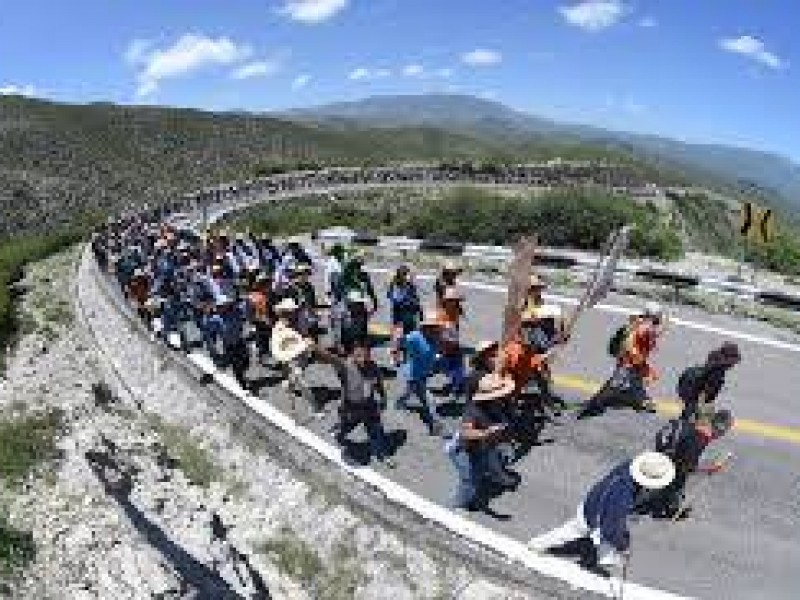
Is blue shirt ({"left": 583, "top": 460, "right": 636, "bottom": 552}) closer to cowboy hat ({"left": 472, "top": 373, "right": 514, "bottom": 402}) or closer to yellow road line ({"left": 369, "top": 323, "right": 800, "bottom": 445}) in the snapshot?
cowboy hat ({"left": 472, "top": 373, "right": 514, "bottom": 402})

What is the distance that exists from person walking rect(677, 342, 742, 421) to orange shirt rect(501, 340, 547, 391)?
2073 mm

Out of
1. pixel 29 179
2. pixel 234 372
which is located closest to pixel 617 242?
pixel 234 372

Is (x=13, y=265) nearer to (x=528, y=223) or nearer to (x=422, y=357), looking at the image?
(x=528, y=223)

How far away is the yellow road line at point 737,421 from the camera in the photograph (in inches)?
661

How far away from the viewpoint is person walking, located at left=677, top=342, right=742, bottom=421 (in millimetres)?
14844

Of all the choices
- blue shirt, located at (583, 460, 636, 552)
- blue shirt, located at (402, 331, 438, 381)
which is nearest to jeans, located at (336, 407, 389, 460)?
blue shirt, located at (402, 331, 438, 381)

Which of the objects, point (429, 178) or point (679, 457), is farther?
point (429, 178)

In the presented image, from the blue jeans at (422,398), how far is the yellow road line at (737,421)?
2848 mm

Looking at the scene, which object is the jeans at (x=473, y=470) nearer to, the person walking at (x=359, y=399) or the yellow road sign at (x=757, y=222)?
the person walking at (x=359, y=399)

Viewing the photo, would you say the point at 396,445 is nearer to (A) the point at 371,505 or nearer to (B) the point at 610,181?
(A) the point at 371,505

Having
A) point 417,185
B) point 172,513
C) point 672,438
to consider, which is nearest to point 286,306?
point 172,513

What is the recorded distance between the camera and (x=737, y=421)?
17344mm

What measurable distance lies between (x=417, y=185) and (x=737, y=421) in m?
57.2

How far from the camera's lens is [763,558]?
522 inches
